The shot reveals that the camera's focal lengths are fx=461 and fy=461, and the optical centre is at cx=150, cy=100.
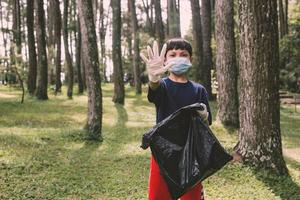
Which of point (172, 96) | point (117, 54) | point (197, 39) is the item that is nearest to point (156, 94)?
point (172, 96)

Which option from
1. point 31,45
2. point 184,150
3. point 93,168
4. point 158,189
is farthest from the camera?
point 31,45

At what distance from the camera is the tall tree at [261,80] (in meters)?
7.16

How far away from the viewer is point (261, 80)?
720 cm

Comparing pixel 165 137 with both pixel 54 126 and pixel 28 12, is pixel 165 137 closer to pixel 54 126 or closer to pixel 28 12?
pixel 54 126

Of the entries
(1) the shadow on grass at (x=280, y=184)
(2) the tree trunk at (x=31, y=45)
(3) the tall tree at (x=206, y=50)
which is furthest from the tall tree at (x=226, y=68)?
(2) the tree trunk at (x=31, y=45)

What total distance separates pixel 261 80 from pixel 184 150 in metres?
3.83

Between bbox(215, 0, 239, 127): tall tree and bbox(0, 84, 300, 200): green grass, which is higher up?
bbox(215, 0, 239, 127): tall tree

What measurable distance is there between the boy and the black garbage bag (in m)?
0.14

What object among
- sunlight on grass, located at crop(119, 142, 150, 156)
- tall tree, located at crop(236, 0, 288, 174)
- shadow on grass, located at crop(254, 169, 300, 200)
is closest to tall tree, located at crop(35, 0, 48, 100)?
sunlight on grass, located at crop(119, 142, 150, 156)

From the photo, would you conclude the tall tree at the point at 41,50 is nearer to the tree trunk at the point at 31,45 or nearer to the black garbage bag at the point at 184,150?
the tree trunk at the point at 31,45

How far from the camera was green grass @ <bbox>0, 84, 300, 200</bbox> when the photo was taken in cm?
684

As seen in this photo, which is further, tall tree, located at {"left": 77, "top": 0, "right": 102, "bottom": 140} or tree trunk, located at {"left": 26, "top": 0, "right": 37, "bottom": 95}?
tree trunk, located at {"left": 26, "top": 0, "right": 37, "bottom": 95}

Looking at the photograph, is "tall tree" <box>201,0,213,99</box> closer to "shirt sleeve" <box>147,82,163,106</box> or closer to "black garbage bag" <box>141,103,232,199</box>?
"shirt sleeve" <box>147,82,163,106</box>

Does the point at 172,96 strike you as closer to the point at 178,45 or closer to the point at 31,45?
the point at 178,45
